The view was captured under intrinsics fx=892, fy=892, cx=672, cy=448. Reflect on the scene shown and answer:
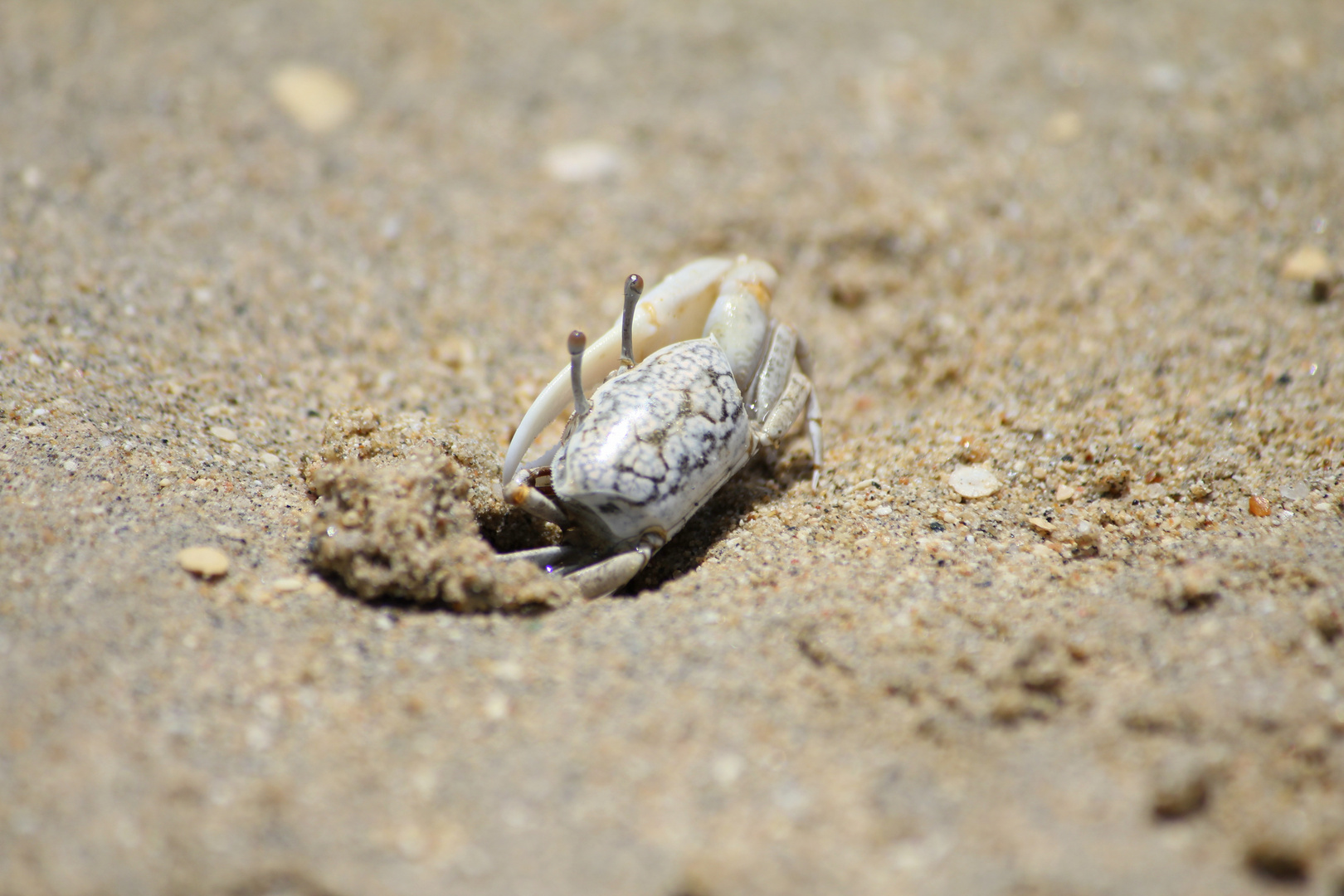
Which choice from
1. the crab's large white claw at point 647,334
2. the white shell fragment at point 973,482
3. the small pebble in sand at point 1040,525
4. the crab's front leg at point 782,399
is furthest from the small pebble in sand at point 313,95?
the small pebble in sand at point 1040,525

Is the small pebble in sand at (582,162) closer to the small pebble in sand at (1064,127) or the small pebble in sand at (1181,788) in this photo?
the small pebble in sand at (1064,127)

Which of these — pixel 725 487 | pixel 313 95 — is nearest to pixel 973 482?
pixel 725 487

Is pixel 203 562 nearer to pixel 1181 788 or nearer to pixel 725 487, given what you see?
pixel 725 487

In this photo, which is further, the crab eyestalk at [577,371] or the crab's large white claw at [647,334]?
the crab's large white claw at [647,334]

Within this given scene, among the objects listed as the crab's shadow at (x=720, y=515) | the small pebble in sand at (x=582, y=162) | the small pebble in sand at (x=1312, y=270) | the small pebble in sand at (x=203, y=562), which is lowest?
the crab's shadow at (x=720, y=515)

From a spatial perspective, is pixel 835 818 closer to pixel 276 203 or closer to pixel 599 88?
pixel 276 203

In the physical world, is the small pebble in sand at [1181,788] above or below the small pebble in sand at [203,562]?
below
